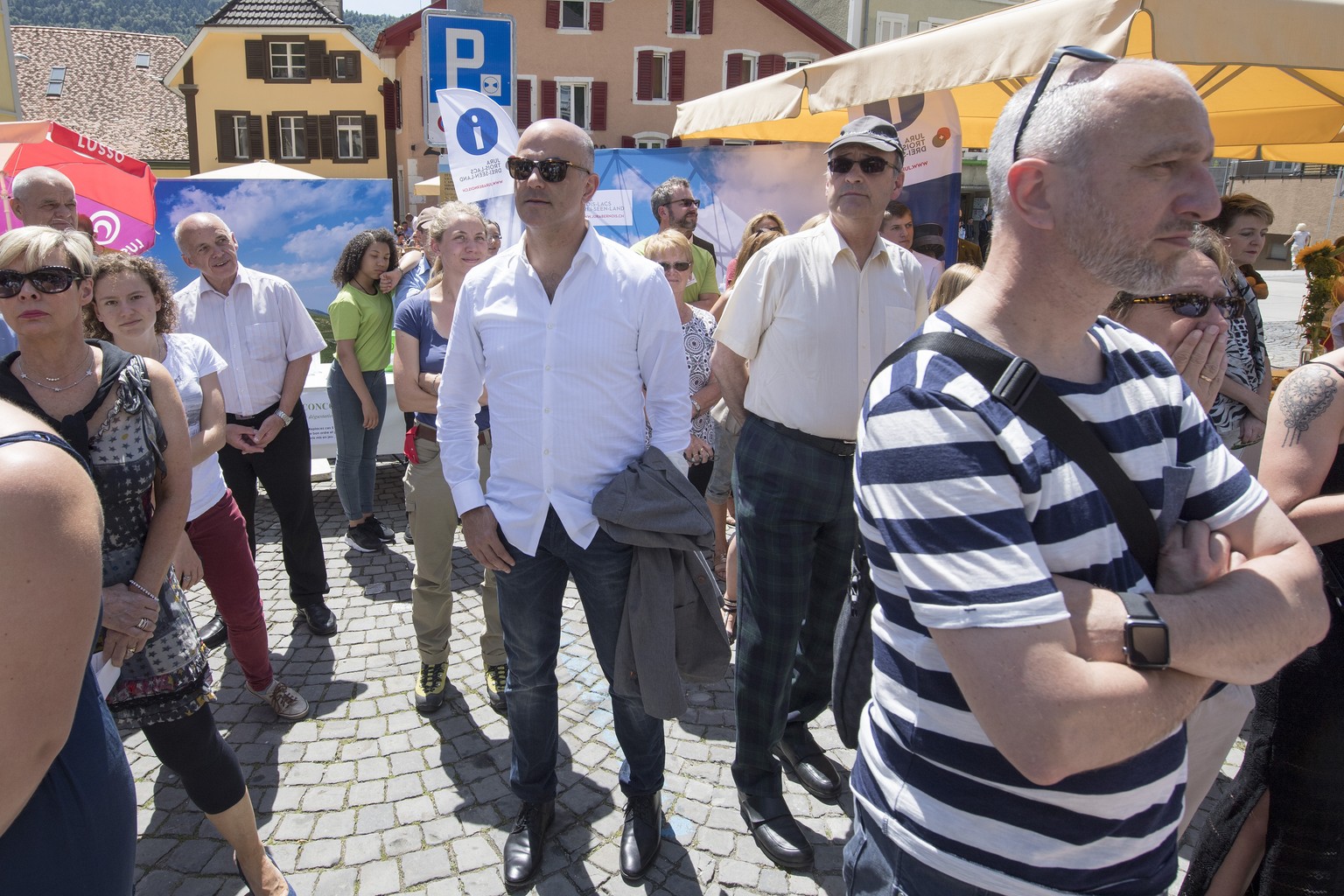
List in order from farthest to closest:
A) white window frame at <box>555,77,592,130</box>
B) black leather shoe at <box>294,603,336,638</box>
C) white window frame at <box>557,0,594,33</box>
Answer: white window frame at <box>555,77,592,130</box> → white window frame at <box>557,0,594,33</box> → black leather shoe at <box>294,603,336,638</box>

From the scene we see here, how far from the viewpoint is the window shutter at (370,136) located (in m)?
30.1

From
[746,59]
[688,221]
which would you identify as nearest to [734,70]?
[746,59]

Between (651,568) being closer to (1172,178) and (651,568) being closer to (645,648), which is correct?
(645,648)

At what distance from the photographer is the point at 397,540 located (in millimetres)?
5625

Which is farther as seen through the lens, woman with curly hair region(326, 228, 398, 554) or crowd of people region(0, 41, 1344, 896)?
woman with curly hair region(326, 228, 398, 554)

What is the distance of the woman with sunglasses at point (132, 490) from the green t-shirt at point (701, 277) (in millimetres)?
3664

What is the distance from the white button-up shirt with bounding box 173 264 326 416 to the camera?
13.4ft

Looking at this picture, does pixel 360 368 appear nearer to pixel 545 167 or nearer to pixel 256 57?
pixel 545 167

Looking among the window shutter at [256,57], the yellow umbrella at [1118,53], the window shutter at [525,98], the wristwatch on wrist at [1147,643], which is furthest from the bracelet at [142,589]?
the window shutter at [256,57]

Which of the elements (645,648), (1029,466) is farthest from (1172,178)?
(645,648)

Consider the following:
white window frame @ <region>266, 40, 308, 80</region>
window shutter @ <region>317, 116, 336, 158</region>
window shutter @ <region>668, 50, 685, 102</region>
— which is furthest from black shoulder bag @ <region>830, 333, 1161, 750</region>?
white window frame @ <region>266, 40, 308, 80</region>

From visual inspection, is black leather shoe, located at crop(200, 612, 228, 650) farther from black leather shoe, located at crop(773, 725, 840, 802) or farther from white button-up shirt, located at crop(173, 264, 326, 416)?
black leather shoe, located at crop(773, 725, 840, 802)

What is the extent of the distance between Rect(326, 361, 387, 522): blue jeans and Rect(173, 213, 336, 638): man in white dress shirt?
1.02 meters

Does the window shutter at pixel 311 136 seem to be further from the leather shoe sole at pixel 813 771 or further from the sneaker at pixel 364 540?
the leather shoe sole at pixel 813 771
